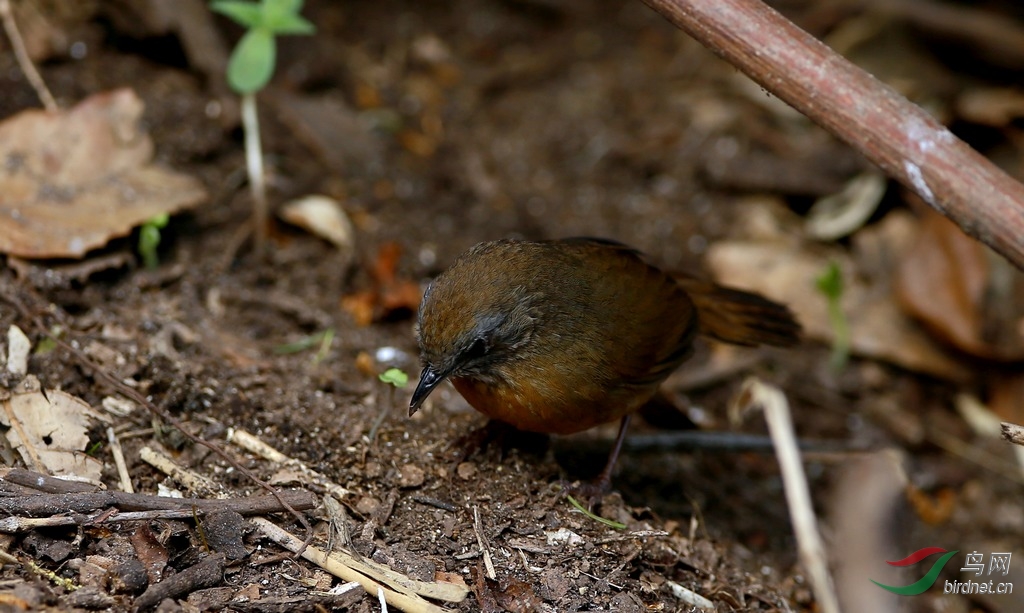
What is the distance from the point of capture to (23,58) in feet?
15.5

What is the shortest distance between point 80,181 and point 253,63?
0.98 meters

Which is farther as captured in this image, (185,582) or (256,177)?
(256,177)

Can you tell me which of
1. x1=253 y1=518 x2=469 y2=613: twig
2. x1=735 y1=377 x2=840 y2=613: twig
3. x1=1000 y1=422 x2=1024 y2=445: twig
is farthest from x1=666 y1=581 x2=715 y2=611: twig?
x1=1000 y1=422 x2=1024 y2=445: twig

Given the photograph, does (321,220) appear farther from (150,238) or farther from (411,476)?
(411,476)

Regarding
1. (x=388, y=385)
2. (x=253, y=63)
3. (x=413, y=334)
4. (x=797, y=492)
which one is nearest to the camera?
(x=797, y=492)

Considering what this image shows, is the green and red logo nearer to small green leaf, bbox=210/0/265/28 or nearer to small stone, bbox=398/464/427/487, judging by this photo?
small stone, bbox=398/464/427/487

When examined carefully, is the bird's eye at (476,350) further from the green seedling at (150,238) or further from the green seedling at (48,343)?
the green seedling at (150,238)

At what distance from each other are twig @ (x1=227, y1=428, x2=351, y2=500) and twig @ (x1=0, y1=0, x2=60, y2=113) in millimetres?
2166

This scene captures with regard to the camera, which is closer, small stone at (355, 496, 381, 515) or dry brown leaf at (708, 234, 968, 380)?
small stone at (355, 496, 381, 515)

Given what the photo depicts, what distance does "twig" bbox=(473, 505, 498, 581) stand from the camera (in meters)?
3.23

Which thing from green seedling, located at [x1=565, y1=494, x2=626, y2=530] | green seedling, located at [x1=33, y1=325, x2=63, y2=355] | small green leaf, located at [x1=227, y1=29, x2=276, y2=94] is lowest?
green seedling, located at [x1=565, y1=494, x2=626, y2=530]

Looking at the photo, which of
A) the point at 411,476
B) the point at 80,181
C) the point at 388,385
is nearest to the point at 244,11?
the point at 80,181

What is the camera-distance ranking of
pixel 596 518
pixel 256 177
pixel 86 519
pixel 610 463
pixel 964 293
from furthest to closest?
1. pixel 964 293
2. pixel 256 177
3. pixel 610 463
4. pixel 596 518
5. pixel 86 519

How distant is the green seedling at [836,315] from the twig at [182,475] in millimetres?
3501
